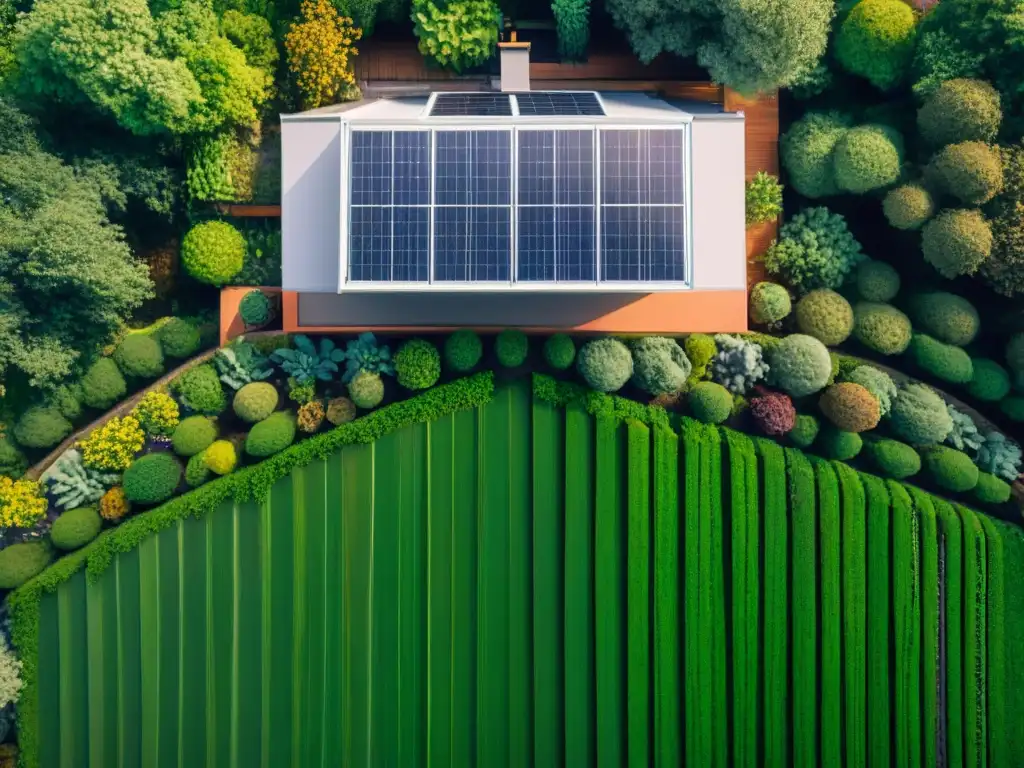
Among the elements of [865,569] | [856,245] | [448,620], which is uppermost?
[856,245]

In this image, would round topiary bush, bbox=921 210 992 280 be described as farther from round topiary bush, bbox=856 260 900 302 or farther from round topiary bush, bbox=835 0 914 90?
round topiary bush, bbox=835 0 914 90

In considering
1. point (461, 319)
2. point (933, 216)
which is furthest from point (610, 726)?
point (933, 216)

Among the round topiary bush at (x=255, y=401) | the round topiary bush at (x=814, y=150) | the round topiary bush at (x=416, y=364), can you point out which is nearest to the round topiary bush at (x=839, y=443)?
the round topiary bush at (x=814, y=150)

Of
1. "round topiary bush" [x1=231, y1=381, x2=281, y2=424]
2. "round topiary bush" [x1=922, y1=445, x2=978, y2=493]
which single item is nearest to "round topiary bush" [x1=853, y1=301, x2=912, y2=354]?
"round topiary bush" [x1=922, y1=445, x2=978, y2=493]

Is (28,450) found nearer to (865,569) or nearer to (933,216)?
(865,569)

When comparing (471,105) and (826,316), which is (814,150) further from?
(471,105)
